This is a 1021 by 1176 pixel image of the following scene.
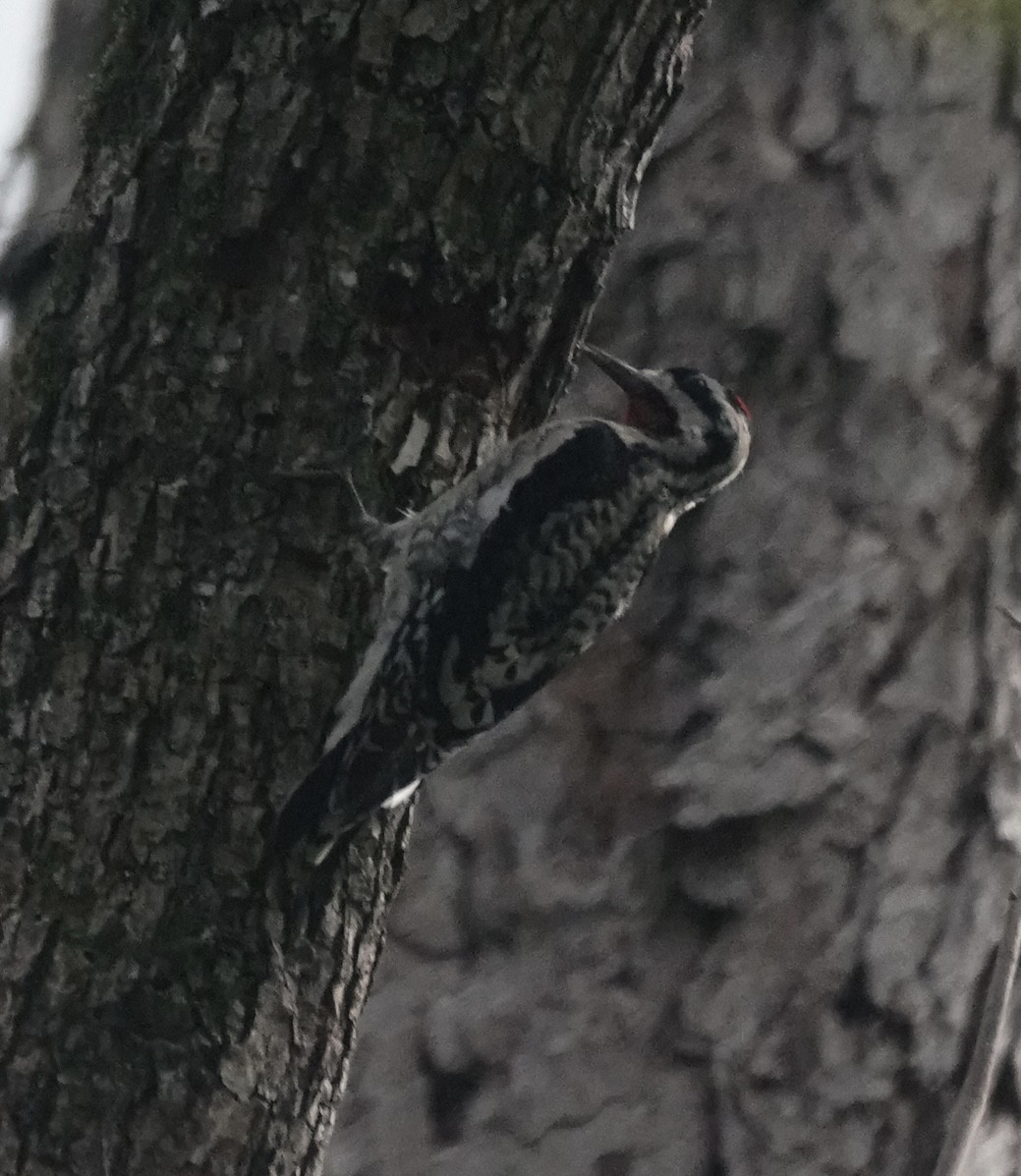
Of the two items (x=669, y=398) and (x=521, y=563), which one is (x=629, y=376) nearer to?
(x=669, y=398)

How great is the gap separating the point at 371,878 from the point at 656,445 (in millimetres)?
1405

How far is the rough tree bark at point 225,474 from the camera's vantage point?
2377mm

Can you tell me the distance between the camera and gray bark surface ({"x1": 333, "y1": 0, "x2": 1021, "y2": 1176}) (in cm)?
386

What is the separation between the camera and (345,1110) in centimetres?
396

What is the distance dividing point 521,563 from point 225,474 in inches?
39.9

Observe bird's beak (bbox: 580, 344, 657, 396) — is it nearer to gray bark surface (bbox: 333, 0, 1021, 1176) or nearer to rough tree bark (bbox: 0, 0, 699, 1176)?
gray bark surface (bbox: 333, 0, 1021, 1176)

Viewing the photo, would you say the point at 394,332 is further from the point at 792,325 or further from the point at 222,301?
the point at 792,325

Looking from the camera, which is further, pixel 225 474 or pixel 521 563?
pixel 521 563

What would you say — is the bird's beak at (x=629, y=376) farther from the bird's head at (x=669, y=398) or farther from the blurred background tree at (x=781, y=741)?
the blurred background tree at (x=781, y=741)

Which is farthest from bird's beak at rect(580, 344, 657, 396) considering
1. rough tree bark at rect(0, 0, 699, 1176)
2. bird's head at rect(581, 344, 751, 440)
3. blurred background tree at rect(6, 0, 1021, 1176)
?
rough tree bark at rect(0, 0, 699, 1176)

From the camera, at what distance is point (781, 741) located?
12.9ft

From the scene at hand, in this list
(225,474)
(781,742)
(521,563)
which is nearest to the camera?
(225,474)

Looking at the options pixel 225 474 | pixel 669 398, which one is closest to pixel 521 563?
pixel 669 398

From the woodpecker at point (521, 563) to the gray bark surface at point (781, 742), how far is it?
394mm
